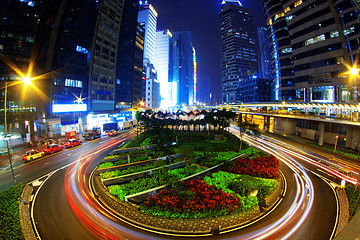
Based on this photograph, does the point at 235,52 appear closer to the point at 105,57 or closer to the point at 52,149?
the point at 105,57

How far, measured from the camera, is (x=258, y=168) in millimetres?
17891

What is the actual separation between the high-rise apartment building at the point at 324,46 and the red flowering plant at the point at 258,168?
42229 mm

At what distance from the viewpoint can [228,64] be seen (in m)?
188

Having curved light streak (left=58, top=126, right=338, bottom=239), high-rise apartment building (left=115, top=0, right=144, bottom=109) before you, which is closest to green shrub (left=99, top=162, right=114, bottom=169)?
curved light streak (left=58, top=126, right=338, bottom=239)

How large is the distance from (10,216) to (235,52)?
207 m

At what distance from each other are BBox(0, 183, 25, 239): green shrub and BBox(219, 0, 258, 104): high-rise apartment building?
595 ft

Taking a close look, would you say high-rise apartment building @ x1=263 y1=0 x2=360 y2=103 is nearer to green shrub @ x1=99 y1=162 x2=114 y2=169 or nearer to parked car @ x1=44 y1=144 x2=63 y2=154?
green shrub @ x1=99 y1=162 x2=114 y2=169

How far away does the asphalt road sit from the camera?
10039mm

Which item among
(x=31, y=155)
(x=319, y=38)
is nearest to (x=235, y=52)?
(x=319, y=38)

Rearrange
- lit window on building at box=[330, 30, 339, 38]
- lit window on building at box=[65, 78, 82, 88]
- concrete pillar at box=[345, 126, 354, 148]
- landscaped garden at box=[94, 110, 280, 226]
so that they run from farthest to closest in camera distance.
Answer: lit window on building at box=[65, 78, 82, 88] < lit window on building at box=[330, 30, 339, 38] < concrete pillar at box=[345, 126, 354, 148] < landscaped garden at box=[94, 110, 280, 226]

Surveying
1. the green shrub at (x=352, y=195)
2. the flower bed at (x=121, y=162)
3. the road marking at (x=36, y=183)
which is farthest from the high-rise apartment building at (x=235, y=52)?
the road marking at (x=36, y=183)

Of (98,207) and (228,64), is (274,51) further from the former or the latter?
(228,64)

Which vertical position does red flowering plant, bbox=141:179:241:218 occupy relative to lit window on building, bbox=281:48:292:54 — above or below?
below

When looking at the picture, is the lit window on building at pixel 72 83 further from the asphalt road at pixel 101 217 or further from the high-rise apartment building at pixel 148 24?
the high-rise apartment building at pixel 148 24
